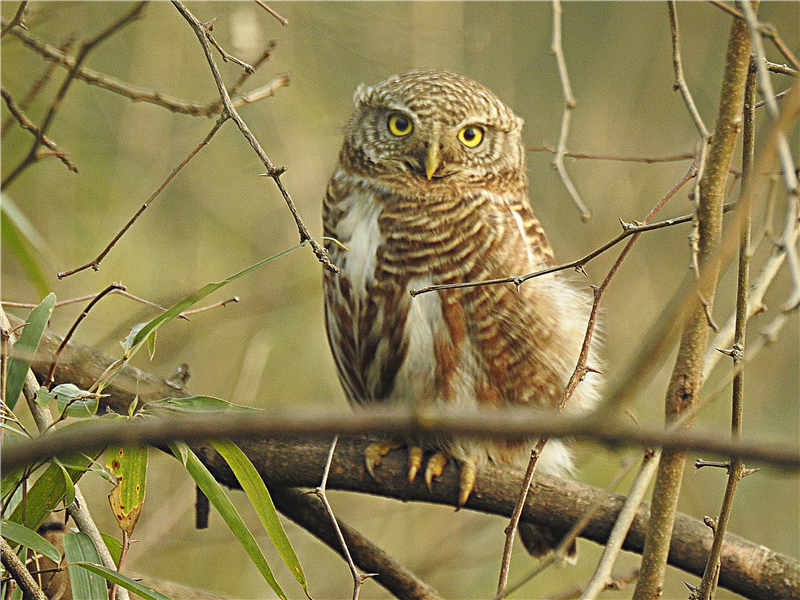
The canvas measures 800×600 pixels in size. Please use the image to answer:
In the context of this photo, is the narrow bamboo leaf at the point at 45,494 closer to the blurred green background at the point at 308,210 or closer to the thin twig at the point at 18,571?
the thin twig at the point at 18,571

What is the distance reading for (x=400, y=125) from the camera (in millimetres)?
2695

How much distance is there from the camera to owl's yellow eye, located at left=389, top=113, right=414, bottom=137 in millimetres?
2670

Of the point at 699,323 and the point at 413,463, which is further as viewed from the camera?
the point at 413,463

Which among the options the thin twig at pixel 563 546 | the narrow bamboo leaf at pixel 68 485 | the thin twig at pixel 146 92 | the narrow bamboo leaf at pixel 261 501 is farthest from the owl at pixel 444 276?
the narrow bamboo leaf at pixel 68 485

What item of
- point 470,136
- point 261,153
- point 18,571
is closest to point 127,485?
point 18,571

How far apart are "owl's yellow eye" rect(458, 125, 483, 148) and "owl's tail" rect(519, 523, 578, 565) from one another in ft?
4.07

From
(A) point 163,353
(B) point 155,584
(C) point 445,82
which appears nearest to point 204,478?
(B) point 155,584

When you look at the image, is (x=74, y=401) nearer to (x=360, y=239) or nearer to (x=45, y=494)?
(x=45, y=494)

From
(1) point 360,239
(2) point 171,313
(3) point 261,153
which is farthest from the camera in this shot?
(1) point 360,239

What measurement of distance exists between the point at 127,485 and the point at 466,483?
1064 mm

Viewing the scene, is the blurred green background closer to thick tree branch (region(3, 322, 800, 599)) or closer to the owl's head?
the owl's head

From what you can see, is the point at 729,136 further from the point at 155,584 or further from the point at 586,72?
the point at 586,72

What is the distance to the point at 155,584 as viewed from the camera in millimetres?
1916

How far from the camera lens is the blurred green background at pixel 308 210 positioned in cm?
419
